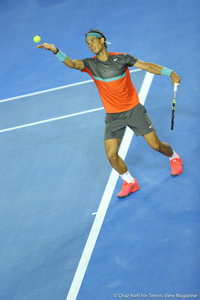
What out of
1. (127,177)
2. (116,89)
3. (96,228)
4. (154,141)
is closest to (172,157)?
(154,141)

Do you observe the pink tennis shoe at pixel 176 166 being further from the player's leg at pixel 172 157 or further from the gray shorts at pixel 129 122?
the gray shorts at pixel 129 122

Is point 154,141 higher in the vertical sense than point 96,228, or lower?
higher

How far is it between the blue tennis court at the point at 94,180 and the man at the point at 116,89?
721mm

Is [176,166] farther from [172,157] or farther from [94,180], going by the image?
Result: [94,180]

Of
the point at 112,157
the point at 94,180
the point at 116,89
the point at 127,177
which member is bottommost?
the point at 94,180

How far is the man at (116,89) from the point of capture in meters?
6.92

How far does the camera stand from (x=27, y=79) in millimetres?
11484

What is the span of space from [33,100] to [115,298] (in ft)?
18.3

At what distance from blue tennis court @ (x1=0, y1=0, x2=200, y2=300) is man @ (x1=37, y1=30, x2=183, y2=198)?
0.72m

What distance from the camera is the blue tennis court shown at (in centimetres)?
642

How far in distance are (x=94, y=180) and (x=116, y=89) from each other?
5.68ft

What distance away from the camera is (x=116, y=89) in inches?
276

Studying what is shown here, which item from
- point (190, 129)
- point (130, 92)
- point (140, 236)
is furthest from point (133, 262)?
point (190, 129)

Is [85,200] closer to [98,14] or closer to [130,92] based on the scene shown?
[130,92]
